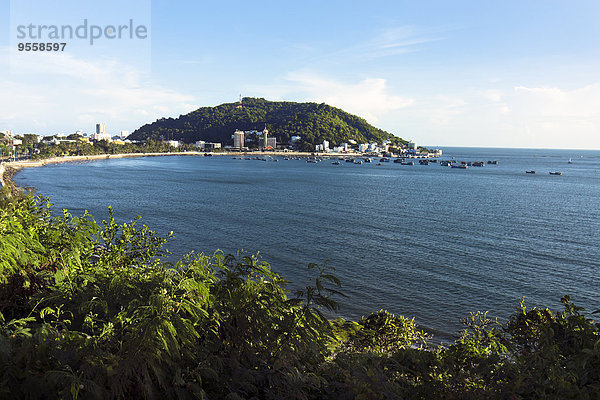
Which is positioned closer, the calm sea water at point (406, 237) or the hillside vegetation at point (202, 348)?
the hillside vegetation at point (202, 348)

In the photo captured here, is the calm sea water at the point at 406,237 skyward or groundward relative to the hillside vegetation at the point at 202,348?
groundward

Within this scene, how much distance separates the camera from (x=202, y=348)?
4.94 meters

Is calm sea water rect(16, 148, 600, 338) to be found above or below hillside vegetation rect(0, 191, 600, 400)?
below

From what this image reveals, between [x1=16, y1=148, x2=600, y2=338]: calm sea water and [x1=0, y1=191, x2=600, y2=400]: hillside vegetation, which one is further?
[x1=16, y1=148, x2=600, y2=338]: calm sea water

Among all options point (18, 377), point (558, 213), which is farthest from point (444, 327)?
point (558, 213)

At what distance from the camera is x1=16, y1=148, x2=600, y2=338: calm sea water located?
25.7 meters

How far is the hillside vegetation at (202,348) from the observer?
402 cm

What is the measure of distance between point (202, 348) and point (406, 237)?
38.6 meters

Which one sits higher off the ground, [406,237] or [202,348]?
[202,348]

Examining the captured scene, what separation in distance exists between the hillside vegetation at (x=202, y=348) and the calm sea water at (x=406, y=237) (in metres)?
16.4

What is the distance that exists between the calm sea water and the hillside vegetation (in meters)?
16.4

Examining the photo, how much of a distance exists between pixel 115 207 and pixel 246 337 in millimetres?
59059

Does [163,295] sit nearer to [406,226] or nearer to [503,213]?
[406,226]

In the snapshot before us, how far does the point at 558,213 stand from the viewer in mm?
58625
